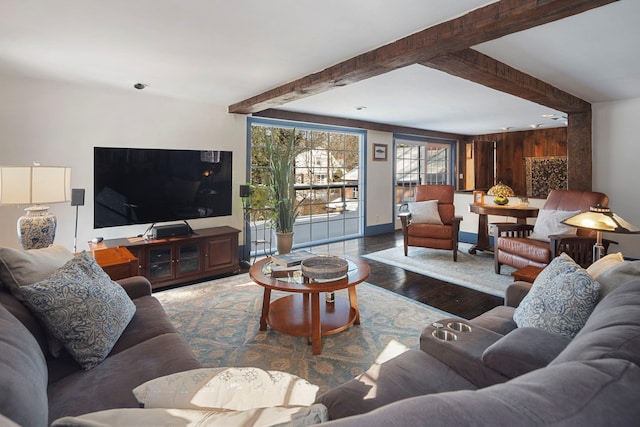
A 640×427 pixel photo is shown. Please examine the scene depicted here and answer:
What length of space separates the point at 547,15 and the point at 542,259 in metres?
2.61

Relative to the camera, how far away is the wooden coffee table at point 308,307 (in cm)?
228

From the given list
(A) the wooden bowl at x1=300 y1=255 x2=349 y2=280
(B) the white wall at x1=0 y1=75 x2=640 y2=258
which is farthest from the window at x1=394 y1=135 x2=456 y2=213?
(A) the wooden bowl at x1=300 y1=255 x2=349 y2=280

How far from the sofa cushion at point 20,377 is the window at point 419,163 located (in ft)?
21.0

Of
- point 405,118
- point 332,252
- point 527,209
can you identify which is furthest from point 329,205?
point 527,209

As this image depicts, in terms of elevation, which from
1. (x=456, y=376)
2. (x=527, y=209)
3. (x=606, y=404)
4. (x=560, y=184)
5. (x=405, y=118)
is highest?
(x=405, y=118)

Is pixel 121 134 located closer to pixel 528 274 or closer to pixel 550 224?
pixel 528 274

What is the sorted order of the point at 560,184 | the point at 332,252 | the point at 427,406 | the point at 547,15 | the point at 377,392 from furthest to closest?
the point at 560,184 < the point at 332,252 < the point at 547,15 < the point at 377,392 < the point at 427,406

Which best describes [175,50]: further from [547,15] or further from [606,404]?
[606,404]

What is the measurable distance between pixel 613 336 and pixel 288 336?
2.06 meters

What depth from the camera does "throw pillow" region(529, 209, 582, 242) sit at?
3.72 m

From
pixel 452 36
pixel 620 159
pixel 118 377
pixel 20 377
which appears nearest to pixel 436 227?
pixel 620 159

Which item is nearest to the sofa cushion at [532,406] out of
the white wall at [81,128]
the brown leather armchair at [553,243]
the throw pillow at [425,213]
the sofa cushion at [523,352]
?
the sofa cushion at [523,352]

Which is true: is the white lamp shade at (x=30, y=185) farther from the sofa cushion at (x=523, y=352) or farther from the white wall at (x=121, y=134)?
the sofa cushion at (x=523, y=352)

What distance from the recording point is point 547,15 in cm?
173
